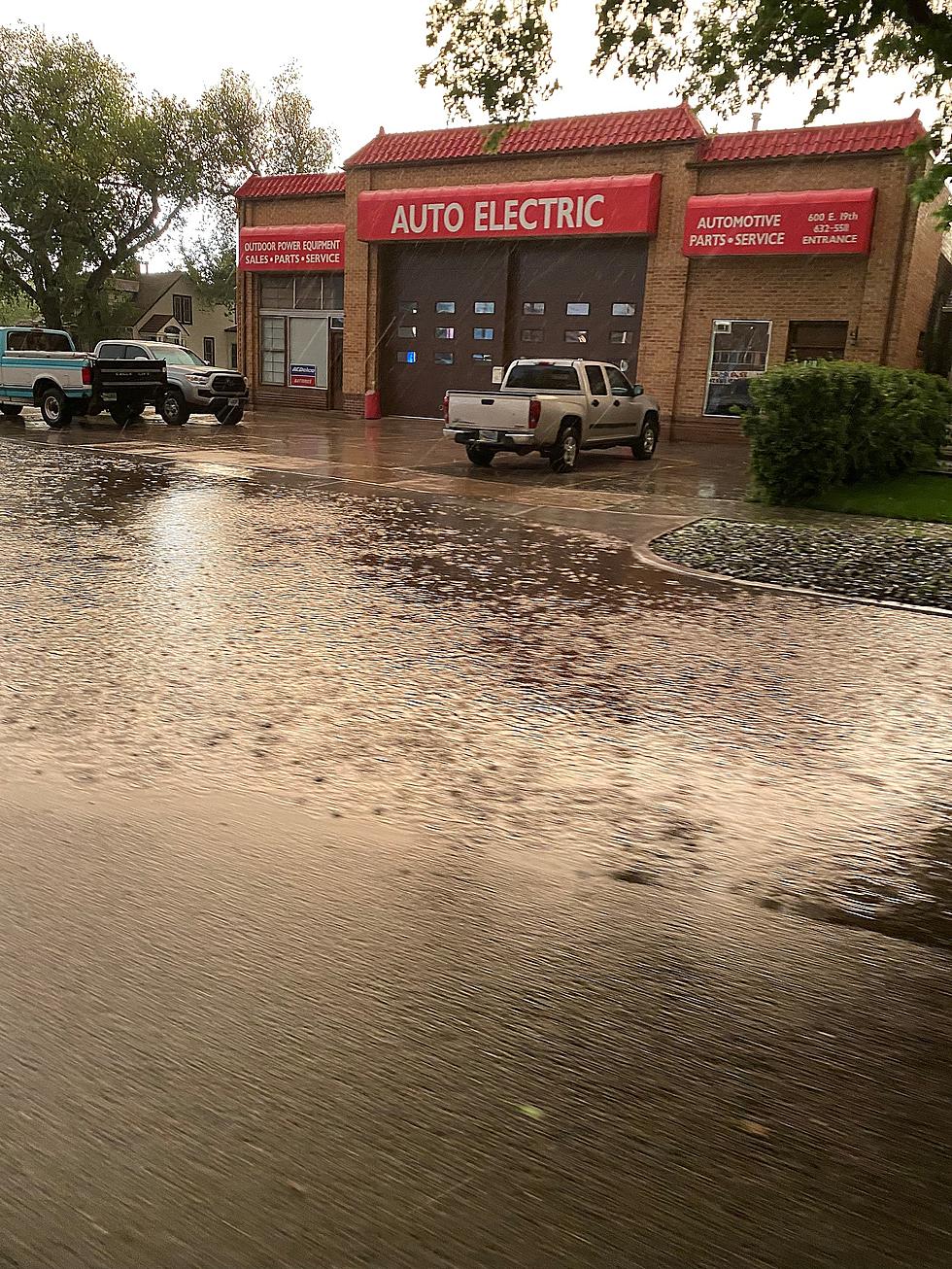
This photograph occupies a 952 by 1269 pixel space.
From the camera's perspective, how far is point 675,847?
3.75 m

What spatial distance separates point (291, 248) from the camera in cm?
3183

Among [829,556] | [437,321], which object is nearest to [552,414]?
[829,556]

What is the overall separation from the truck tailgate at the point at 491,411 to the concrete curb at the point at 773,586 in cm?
685

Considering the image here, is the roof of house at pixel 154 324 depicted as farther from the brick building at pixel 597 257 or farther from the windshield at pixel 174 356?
the windshield at pixel 174 356

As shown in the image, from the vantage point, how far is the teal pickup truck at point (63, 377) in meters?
23.1

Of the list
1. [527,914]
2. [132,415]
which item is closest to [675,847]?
Result: [527,914]

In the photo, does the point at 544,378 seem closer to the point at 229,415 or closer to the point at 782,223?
the point at 782,223

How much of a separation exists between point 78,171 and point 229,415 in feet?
78.0

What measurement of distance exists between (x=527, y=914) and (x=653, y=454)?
2000 centimetres

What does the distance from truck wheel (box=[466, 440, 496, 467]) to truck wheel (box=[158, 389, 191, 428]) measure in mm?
10144

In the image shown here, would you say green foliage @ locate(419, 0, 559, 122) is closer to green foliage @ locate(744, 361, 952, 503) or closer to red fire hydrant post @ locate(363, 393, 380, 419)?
green foliage @ locate(744, 361, 952, 503)

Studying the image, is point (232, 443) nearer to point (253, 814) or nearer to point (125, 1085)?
point (253, 814)

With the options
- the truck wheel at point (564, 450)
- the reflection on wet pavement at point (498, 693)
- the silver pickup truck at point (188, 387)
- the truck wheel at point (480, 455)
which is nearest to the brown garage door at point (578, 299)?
the silver pickup truck at point (188, 387)

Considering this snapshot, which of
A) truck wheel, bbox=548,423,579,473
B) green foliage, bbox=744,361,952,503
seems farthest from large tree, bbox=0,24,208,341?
green foliage, bbox=744,361,952,503
